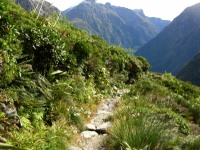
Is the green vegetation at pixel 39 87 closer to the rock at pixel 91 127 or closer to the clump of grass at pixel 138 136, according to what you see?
the rock at pixel 91 127

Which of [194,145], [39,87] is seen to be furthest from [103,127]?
[194,145]

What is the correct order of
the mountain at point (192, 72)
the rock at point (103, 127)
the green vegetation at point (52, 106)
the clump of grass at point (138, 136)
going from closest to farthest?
1. the green vegetation at point (52, 106)
2. the clump of grass at point (138, 136)
3. the rock at point (103, 127)
4. the mountain at point (192, 72)

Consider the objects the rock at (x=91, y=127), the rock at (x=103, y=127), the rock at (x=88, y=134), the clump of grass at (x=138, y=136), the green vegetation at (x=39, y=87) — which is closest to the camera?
the green vegetation at (x=39, y=87)

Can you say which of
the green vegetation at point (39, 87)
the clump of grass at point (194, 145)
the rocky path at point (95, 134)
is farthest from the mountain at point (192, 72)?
the clump of grass at point (194, 145)

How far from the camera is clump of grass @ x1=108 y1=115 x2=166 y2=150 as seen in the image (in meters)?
6.41

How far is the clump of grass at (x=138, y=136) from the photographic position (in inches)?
253

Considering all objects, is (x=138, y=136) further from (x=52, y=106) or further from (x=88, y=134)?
(x=52, y=106)

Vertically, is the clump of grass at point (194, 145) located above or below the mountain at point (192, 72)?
above

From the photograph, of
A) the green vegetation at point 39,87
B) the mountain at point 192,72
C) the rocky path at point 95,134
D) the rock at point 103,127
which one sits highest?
the green vegetation at point 39,87

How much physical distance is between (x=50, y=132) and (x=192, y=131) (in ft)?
15.7

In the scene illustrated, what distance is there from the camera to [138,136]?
648 centimetres

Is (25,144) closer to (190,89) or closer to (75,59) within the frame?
(75,59)

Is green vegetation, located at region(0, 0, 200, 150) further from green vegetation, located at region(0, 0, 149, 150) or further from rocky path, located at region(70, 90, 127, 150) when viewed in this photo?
rocky path, located at region(70, 90, 127, 150)

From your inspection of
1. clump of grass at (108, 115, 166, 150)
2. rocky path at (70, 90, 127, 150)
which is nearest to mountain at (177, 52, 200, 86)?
rocky path at (70, 90, 127, 150)
